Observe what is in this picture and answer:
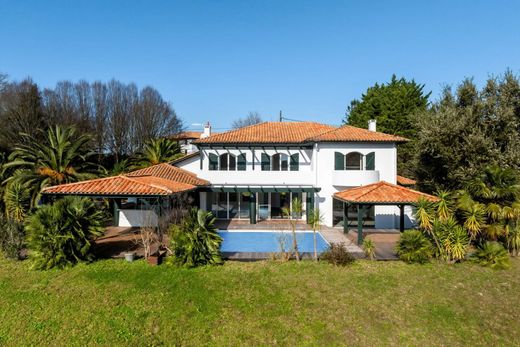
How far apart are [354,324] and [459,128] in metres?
17.5

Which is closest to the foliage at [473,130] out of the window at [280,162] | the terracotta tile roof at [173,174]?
the window at [280,162]

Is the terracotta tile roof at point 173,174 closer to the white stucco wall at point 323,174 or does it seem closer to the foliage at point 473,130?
the white stucco wall at point 323,174

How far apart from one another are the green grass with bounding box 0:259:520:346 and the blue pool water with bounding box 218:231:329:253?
117 inches

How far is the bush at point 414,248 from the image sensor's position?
14.3 meters

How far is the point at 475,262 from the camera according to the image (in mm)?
14555

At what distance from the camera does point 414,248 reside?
570 inches

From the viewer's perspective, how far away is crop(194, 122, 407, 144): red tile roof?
23.4 metres

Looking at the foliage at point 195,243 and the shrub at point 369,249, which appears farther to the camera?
the shrub at point 369,249

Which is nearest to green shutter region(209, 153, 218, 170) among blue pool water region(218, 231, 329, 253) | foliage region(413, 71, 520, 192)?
blue pool water region(218, 231, 329, 253)

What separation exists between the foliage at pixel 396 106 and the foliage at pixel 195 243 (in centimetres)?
3081

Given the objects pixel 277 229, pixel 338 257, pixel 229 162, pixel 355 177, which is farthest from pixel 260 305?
pixel 229 162

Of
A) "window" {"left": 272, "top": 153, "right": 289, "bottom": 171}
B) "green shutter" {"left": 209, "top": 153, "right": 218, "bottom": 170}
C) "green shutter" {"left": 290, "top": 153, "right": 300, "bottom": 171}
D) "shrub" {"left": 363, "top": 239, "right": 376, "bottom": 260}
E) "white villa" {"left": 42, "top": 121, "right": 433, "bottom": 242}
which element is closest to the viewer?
"shrub" {"left": 363, "top": 239, "right": 376, "bottom": 260}

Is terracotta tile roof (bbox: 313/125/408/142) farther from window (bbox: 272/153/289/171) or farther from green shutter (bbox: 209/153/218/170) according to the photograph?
green shutter (bbox: 209/153/218/170)

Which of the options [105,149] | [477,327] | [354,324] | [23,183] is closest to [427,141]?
[477,327]
